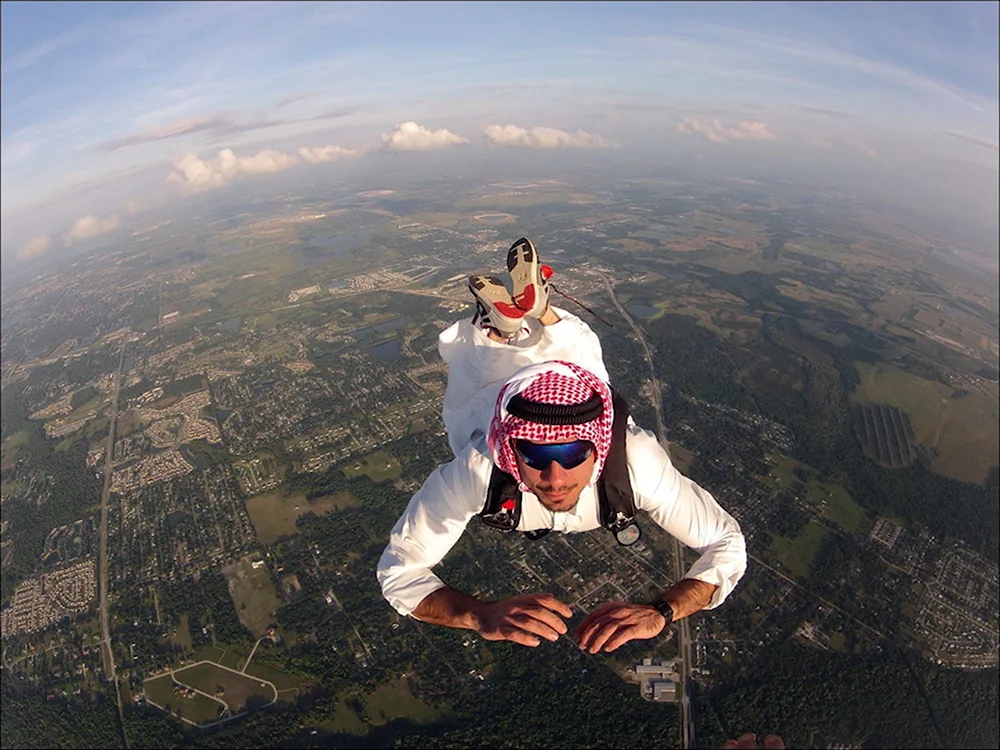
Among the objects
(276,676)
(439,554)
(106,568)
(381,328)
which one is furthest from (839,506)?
(106,568)

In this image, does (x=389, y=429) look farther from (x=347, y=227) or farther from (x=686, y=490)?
(x=347, y=227)

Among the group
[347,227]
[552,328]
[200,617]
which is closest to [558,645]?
[200,617]

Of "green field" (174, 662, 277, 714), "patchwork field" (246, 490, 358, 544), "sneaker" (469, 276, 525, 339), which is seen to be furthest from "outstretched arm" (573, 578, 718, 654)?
"patchwork field" (246, 490, 358, 544)

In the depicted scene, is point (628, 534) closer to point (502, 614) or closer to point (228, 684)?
point (502, 614)

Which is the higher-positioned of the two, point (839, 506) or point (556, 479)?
point (556, 479)

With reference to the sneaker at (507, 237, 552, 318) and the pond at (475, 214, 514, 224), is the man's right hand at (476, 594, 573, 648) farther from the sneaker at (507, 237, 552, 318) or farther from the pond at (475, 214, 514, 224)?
the pond at (475, 214, 514, 224)

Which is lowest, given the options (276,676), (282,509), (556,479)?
(282,509)

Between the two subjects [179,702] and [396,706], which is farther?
[179,702]
